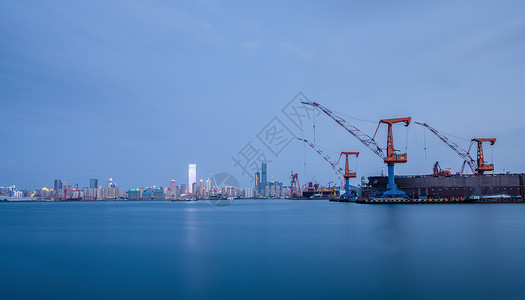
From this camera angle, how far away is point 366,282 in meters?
14.9

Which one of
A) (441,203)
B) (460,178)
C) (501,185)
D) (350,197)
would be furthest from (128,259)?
(350,197)

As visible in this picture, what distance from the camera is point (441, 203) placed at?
88062mm

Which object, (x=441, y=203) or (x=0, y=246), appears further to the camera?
(x=441, y=203)

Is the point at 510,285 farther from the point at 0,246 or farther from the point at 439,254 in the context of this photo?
the point at 0,246

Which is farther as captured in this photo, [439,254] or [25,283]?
[439,254]

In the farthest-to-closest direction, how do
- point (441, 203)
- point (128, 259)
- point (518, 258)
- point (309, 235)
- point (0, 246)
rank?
1. point (441, 203)
2. point (309, 235)
3. point (0, 246)
4. point (128, 259)
5. point (518, 258)

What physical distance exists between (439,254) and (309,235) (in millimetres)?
12134

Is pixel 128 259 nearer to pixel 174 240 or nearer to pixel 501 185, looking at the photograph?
pixel 174 240

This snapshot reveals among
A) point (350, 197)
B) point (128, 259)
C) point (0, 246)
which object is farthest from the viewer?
point (350, 197)

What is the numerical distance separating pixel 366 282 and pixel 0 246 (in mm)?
27987

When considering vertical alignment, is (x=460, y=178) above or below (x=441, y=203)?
above

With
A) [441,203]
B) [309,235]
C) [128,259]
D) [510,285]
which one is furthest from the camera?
[441,203]

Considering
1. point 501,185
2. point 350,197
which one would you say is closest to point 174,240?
point 501,185

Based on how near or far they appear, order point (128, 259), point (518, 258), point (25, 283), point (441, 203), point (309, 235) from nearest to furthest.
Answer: point (25, 283) → point (518, 258) → point (128, 259) → point (309, 235) → point (441, 203)
